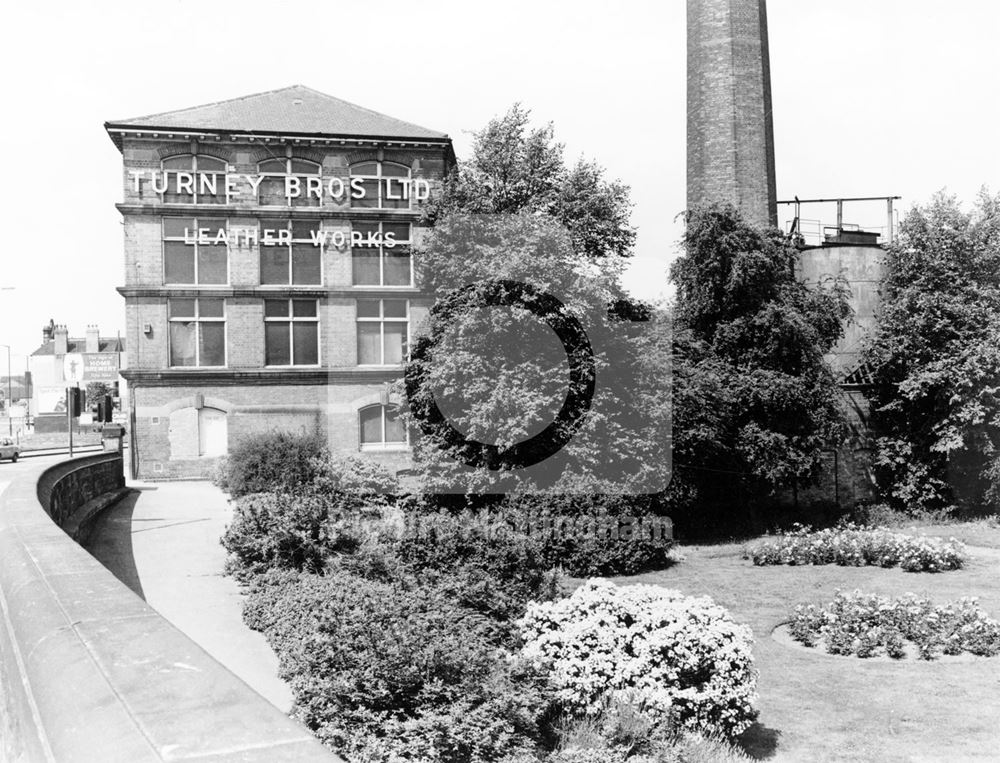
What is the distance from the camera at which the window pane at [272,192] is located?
30.2m

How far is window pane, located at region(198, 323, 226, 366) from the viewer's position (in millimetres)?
30297

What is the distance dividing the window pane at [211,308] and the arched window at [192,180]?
3.47m

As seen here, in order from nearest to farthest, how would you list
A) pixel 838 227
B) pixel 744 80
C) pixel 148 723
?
pixel 148 723 → pixel 744 80 → pixel 838 227

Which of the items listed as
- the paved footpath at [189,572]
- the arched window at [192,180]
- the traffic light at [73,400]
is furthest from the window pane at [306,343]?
the paved footpath at [189,572]

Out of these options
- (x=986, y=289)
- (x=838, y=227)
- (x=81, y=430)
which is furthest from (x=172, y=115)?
(x=81, y=430)

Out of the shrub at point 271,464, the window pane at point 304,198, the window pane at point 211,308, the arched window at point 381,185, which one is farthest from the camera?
the arched window at point 381,185

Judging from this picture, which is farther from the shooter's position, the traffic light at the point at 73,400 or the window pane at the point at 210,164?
the window pane at the point at 210,164

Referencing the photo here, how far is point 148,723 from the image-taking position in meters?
1.94

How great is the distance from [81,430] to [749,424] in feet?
197

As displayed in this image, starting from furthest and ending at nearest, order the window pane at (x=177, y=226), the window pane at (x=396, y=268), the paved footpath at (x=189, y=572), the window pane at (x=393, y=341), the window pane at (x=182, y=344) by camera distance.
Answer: the window pane at (x=393, y=341), the window pane at (x=396, y=268), the window pane at (x=182, y=344), the window pane at (x=177, y=226), the paved footpath at (x=189, y=572)

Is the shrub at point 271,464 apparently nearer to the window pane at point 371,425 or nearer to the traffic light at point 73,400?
the traffic light at point 73,400

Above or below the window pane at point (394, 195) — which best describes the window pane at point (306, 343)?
below

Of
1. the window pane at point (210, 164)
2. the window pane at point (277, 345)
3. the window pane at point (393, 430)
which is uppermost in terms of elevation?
the window pane at point (210, 164)

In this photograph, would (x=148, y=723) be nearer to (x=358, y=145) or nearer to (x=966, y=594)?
(x=966, y=594)
